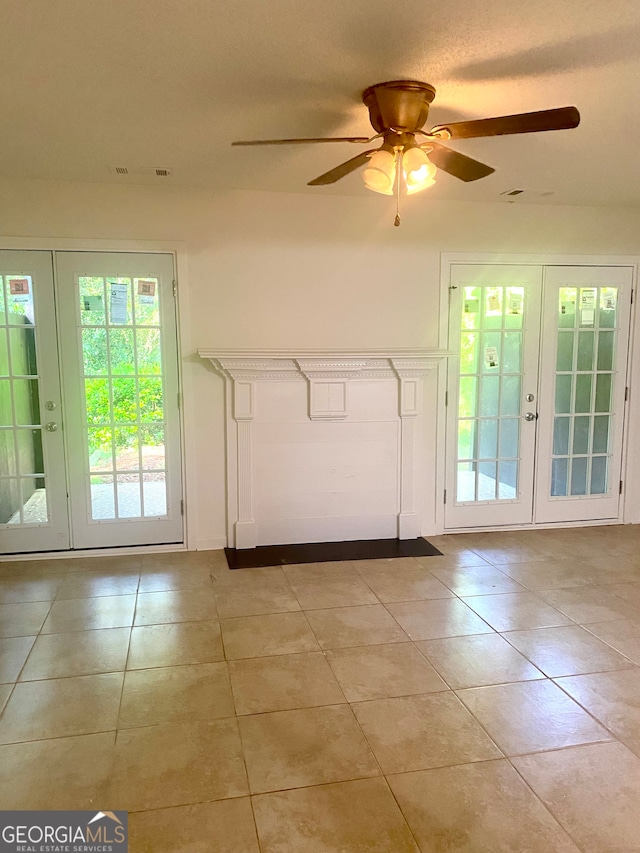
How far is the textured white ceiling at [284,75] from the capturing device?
1916mm

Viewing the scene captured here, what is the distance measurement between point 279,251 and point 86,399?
1654 millimetres

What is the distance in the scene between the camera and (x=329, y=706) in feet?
7.68

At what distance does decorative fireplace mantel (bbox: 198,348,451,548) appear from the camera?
13.4ft

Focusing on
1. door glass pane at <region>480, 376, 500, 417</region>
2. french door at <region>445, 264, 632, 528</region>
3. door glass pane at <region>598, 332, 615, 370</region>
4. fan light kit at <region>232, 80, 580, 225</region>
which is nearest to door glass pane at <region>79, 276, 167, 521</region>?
fan light kit at <region>232, 80, 580, 225</region>

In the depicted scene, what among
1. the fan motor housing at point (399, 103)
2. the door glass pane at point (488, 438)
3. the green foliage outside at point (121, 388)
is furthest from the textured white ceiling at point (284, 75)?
the door glass pane at point (488, 438)

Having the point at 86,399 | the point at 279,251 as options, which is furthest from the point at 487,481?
the point at 86,399

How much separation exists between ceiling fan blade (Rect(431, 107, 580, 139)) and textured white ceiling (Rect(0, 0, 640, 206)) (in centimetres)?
26

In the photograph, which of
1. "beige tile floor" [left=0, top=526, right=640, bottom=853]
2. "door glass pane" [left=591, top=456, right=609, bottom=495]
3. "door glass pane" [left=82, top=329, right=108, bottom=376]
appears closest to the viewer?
"beige tile floor" [left=0, top=526, right=640, bottom=853]

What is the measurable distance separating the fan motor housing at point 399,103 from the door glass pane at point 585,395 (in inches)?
101

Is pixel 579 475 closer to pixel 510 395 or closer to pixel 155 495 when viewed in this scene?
pixel 510 395

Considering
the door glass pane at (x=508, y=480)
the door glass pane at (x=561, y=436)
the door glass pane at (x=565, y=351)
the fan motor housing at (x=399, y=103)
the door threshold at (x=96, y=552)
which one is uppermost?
the fan motor housing at (x=399, y=103)

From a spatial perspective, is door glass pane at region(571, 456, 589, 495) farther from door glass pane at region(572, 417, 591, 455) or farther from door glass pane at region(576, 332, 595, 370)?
door glass pane at region(576, 332, 595, 370)

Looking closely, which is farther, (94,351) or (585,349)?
(585,349)

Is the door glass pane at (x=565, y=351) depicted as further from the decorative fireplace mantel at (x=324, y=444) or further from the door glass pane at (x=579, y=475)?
the decorative fireplace mantel at (x=324, y=444)
